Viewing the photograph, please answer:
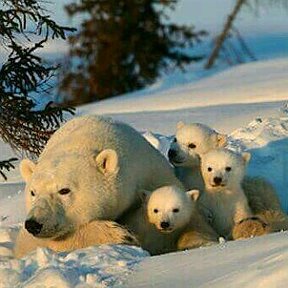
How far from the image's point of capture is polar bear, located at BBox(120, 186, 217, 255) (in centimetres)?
656

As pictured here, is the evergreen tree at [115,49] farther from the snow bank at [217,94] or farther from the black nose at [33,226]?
the black nose at [33,226]

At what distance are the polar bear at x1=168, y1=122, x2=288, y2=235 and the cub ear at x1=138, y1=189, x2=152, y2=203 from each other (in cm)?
93

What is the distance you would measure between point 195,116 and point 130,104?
629 centimetres

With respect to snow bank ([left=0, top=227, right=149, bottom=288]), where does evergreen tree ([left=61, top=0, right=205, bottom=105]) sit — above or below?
below

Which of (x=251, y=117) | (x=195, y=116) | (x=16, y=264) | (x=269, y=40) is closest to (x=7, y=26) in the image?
(x=16, y=264)

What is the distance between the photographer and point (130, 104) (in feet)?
72.5

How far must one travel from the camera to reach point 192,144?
783 centimetres

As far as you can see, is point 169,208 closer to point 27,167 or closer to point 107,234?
point 107,234

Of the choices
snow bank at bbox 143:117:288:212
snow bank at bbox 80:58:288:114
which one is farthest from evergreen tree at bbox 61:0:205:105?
snow bank at bbox 143:117:288:212

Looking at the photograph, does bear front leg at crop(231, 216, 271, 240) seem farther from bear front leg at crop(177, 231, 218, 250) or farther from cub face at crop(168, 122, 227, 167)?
cub face at crop(168, 122, 227, 167)

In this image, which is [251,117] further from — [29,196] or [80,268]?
[80,268]

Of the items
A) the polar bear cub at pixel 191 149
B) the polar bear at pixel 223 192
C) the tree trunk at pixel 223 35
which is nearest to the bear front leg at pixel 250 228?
the polar bear at pixel 223 192

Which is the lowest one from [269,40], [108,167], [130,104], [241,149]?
[269,40]

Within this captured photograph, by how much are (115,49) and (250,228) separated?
87.6 ft
